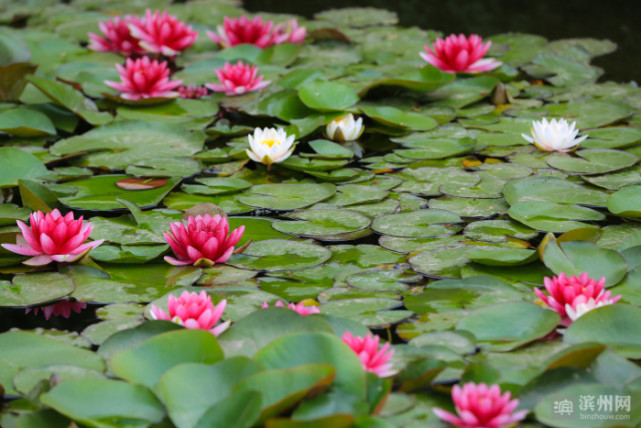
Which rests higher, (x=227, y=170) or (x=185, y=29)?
(x=185, y=29)

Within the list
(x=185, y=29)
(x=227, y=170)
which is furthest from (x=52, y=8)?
(x=227, y=170)

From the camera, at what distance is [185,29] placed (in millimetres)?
4137

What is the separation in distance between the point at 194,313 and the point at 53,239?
611 millimetres

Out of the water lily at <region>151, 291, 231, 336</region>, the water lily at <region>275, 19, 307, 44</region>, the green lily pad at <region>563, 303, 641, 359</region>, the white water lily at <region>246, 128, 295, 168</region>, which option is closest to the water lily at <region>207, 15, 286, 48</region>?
the water lily at <region>275, 19, 307, 44</region>

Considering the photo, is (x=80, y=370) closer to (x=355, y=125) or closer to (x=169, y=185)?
(x=169, y=185)

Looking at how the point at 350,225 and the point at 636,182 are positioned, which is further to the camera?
the point at 636,182

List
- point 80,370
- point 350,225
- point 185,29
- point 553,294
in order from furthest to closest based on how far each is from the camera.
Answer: point 185,29 → point 350,225 → point 553,294 → point 80,370

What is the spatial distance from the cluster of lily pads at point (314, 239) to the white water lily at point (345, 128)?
0.4 inches

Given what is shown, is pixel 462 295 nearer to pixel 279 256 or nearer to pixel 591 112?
pixel 279 256

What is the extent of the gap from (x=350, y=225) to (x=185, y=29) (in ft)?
7.74

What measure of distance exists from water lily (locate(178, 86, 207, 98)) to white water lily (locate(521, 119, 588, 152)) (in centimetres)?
172

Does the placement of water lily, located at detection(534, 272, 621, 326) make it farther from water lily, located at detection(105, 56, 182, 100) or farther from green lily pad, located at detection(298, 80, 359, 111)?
water lily, located at detection(105, 56, 182, 100)

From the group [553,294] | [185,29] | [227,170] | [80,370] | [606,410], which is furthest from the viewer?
[185,29]

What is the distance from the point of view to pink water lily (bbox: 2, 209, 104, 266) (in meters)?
2.01
